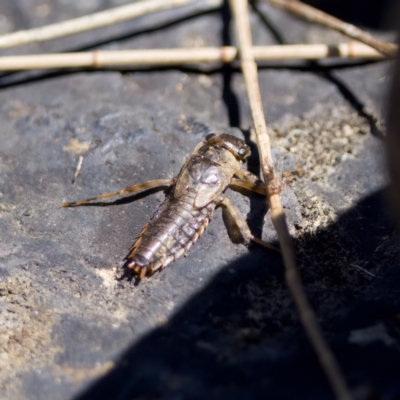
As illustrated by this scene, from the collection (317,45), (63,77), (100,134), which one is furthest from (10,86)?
(317,45)

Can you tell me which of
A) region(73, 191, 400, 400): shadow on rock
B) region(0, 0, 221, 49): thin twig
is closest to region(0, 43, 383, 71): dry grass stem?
region(0, 0, 221, 49): thin twig

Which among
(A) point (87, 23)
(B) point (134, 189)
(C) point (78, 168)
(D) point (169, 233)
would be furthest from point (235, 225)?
(A) point (87, 23)

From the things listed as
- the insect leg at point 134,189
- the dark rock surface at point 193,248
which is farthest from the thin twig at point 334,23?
the insect leg at point 134,189

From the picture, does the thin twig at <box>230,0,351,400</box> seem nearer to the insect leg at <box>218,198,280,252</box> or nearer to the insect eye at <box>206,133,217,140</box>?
the insect leg at <box>218,198,280,252</box>

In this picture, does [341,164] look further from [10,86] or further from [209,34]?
[10,86]

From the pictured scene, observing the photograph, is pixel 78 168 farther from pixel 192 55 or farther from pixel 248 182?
pixel 192 55

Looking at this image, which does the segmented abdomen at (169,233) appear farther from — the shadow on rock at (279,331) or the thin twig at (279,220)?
the thin twig at (279,220)

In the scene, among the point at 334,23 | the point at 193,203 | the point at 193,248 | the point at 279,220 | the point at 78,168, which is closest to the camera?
the point at 279,220
